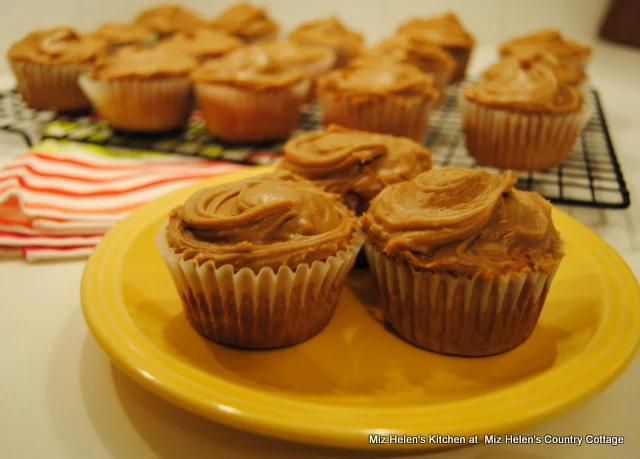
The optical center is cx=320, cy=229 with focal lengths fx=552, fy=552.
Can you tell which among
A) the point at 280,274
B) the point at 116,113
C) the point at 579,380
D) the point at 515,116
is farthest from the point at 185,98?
the point at 579,380

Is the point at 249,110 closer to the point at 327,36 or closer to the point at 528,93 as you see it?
the point at 528,93

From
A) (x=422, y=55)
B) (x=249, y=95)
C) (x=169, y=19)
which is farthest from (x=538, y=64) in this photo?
(x=169, y=19)

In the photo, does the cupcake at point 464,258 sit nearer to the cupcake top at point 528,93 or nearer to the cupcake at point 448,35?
the cupcake top at point 528,93

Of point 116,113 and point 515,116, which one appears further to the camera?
point 116,113

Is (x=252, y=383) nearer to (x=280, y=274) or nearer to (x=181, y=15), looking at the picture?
(x=280, y=274)

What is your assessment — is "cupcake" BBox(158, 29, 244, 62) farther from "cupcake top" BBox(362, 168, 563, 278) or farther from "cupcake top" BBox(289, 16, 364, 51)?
"cupcake top" BBox(362, 168, 563, 278)

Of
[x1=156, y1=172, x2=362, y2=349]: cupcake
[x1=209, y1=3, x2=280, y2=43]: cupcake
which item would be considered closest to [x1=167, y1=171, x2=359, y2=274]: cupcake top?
[x1=156, y1=172, x2=362, y2=349]: cupcake
